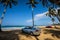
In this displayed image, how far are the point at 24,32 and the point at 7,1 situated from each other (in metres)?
9.63

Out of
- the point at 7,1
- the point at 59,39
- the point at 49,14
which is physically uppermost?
the point at 7,1

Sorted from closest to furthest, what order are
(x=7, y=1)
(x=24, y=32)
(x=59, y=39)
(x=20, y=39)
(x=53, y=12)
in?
1. (x=20, y=39)
2. (x=59, y=39)
3. (x=24, y=32)
4. (x=7, y=1)
5. (x=53, y=12)

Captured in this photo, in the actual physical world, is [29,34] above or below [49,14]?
below

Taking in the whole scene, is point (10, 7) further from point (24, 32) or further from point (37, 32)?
point (37, 32)

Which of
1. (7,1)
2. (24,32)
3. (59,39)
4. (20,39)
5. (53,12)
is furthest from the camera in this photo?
(53,12)

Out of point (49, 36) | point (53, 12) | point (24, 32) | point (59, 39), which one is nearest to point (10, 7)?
point (24, 32)

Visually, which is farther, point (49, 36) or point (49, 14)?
point (49, 14)

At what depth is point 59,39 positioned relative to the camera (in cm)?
3089

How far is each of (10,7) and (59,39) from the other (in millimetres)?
15762

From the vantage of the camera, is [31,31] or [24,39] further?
[31,31]

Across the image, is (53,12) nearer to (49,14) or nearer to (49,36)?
(49,14)

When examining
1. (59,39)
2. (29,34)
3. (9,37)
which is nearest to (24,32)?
(29,34)

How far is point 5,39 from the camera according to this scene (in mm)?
28594

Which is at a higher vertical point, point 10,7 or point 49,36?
point 10,7
